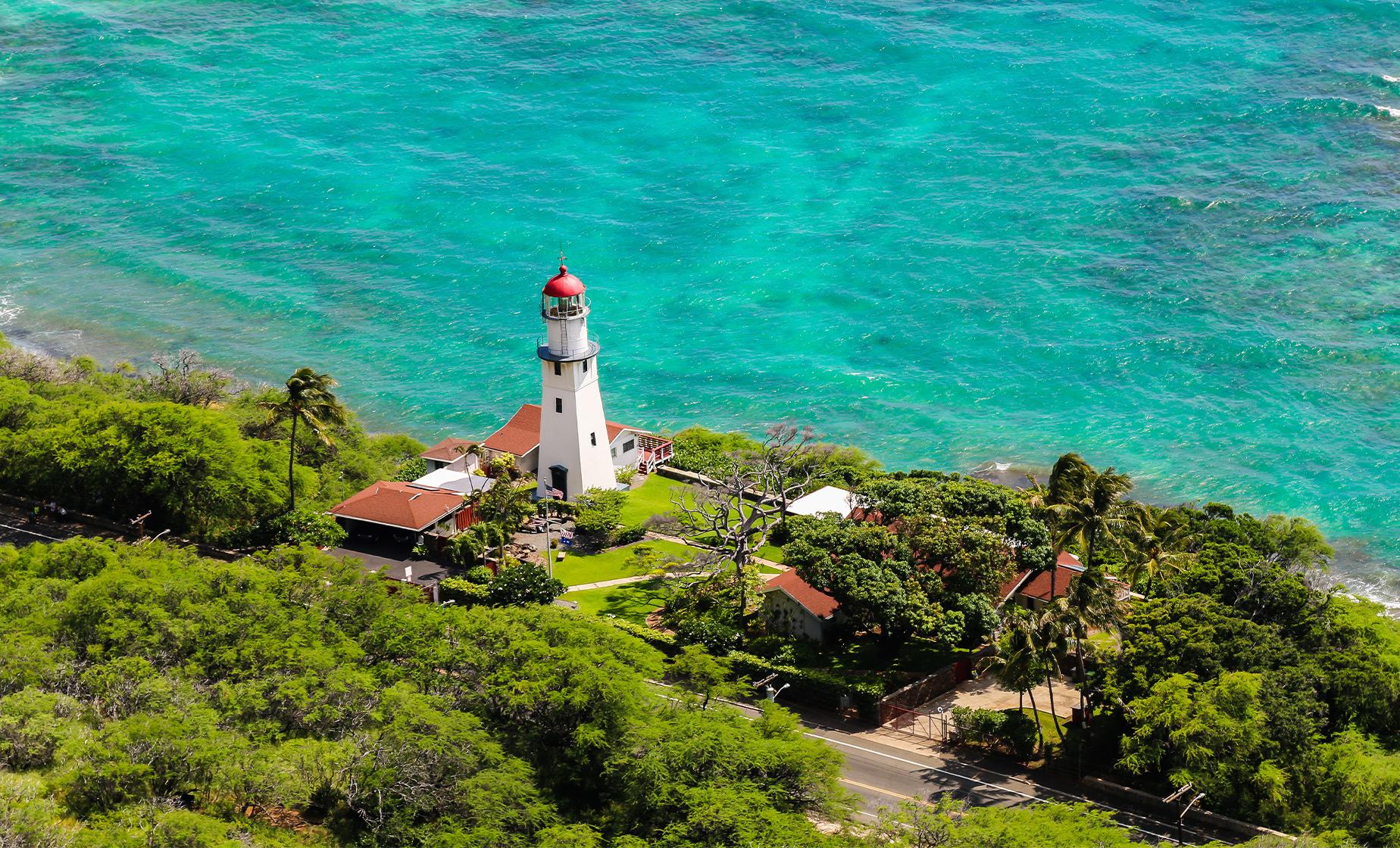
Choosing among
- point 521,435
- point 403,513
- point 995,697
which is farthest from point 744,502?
point 403,513

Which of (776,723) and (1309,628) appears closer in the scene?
(776,723)

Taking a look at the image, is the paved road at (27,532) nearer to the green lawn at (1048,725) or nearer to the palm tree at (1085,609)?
the green lawn at (1048,725)

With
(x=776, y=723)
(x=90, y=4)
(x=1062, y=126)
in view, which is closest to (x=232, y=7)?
(x=90, y=4)

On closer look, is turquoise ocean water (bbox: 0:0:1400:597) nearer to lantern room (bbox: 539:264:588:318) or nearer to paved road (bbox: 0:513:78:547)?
lantern room (bbox: 539:264:588:318)

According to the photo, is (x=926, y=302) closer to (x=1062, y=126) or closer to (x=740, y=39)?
(x=1062, y=126)

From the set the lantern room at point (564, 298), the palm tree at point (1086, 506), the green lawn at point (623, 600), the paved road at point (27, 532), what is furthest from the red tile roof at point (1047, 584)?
the paved road at point (27, 532)

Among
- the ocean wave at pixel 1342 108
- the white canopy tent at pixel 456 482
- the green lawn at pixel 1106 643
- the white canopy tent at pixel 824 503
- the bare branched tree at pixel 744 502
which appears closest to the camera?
the green lawn at pixel 1106 643
